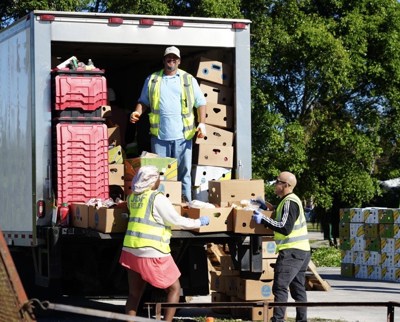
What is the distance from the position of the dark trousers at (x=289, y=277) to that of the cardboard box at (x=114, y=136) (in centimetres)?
285

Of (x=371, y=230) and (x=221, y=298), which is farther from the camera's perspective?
(x=371, y=230)

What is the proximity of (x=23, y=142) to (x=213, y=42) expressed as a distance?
238cm

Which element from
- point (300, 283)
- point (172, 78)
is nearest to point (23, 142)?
point (172, 78)

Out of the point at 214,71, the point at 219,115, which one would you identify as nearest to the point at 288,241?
the point at 219,115

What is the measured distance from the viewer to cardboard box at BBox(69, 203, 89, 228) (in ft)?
38.0

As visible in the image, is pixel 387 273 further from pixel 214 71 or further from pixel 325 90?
pixel 214 71

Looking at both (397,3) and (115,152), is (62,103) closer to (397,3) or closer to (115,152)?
(115,152)

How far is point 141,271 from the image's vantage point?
10508 mm

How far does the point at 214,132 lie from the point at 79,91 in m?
1.70

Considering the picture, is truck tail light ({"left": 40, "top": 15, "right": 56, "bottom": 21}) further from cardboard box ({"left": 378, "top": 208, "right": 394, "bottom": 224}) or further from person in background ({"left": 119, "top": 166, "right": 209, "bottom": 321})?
cardboard box ({"left": 378, "top": 208, "right": 394, "bottom": 224})

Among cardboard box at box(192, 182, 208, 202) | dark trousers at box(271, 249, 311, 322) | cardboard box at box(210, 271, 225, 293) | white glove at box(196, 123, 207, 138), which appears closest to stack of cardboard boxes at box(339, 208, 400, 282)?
cardboard box at box(210, 271, 225, 293)

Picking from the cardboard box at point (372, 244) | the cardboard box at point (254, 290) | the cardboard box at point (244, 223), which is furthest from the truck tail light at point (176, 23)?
the cardboard box at point (372, 244)

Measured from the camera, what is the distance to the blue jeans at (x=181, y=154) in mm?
12547

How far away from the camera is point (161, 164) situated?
12148 mm
